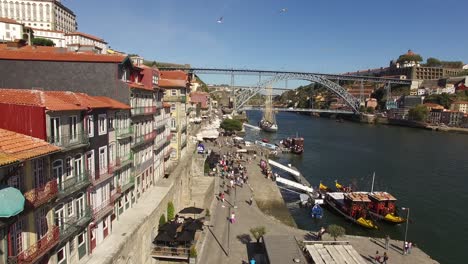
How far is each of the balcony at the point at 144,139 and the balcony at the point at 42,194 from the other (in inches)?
346

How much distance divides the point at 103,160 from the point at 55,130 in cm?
477

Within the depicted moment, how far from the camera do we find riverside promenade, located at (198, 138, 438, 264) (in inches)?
815

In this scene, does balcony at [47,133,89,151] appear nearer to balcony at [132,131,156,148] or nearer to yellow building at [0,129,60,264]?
yellow building at [0,129,60,264]

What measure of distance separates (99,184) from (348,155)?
61.5 metres

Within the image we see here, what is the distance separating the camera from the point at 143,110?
2203 cm

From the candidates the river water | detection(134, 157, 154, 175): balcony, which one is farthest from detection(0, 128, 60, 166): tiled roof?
the river water

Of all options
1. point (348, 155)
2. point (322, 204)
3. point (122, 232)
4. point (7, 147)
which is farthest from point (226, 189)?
point (348, 155)

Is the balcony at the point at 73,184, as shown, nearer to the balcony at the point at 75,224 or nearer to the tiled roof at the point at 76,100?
the balcony at the point at 75,224

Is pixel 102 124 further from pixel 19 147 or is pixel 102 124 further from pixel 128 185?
pixel 19 147

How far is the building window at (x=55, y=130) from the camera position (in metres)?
12.1

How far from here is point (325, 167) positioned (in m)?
59.1

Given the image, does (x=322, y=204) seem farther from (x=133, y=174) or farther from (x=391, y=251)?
(x=133, y=174)

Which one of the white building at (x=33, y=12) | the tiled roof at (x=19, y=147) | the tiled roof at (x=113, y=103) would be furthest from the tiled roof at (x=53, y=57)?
the white building at (x=33, y=12)

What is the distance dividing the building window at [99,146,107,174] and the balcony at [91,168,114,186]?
0.17 meters
